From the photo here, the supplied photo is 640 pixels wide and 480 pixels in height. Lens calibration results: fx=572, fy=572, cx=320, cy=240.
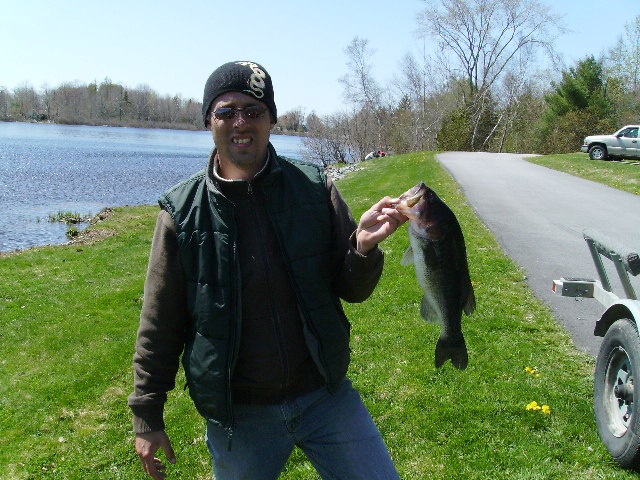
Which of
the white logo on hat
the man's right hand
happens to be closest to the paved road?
the man's right hand

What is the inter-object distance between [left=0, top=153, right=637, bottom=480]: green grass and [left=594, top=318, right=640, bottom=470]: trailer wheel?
18cm

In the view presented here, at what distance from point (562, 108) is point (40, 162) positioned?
36.0 meters

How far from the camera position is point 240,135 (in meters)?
2.36

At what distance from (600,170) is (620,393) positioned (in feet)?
72.4

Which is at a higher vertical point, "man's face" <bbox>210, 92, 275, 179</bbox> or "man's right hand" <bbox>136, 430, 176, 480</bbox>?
"man's face" <bbox>210, 92, 275, 179</bbox>

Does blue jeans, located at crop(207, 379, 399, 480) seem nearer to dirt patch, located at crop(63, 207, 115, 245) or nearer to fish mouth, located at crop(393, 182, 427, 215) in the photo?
fish mouth, located at crop(393, 182, 427, 215)

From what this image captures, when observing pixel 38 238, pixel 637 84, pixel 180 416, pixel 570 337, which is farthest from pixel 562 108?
pixel 180 416

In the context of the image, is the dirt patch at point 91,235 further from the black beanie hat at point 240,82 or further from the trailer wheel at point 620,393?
the black beanie hat at point 240,82

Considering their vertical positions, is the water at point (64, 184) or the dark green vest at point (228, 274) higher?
the dark green vest at point (228, 274)

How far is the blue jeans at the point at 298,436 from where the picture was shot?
2.30m

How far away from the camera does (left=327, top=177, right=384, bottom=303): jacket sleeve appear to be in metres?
2.32

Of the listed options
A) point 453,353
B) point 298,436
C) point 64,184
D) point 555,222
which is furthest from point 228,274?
point 64,184

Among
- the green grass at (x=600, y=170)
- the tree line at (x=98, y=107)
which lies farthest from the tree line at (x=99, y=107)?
the green grass at (x=600, y=170)

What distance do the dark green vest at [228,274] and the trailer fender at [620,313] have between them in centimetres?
220
